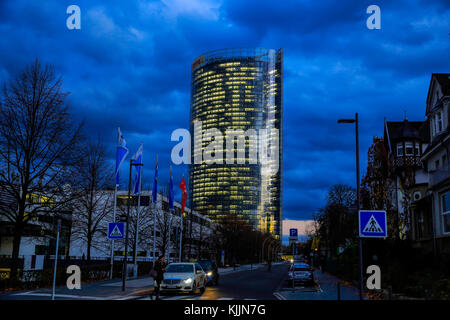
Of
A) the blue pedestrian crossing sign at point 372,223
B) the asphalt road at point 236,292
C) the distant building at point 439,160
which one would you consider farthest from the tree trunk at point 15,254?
the distant building at point 439,160

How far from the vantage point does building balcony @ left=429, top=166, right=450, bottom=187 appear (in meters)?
24.3

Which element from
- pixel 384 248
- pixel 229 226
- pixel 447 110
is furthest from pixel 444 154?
pixel 229 226

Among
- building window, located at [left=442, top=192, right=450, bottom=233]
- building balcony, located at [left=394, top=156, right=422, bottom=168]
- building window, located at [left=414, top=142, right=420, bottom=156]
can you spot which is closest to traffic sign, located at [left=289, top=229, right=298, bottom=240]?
building window, located at [left=442, top=192, right=450, bottom=233]

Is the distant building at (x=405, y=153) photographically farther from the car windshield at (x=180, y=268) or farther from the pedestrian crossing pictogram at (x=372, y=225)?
the pedestrian crossing pictogram at (x=372, y=225)

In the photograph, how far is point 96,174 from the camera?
121 ft

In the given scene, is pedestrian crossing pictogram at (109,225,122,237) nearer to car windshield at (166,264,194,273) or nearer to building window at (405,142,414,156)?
car windshield at (166,264,194,273)

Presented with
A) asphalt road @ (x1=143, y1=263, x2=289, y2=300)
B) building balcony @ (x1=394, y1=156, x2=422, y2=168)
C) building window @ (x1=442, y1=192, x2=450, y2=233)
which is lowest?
asphalt road @ (x1=143, y1=263, x2=289, y2=300)

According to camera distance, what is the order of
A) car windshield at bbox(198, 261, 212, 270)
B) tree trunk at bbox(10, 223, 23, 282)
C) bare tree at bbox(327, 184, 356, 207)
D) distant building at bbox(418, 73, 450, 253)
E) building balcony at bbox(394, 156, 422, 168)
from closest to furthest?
tree trunk at bbox(10, 223, 23, 282) → distant building at bbox(418, 73, 450, 253) → car windshield at bbox(198, 261, 212, 270) → building balcony at bbox(394, 156, 422, 168) → bare tree at bbox(327, 184, 356, 207)

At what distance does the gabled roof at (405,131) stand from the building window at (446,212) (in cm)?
1927

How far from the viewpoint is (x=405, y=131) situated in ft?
143

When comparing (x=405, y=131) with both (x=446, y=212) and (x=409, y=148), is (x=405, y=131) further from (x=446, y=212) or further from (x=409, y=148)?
(x=446, y=212)

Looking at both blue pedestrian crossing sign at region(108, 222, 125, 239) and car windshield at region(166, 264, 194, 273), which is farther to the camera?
car windshield at region(166, 264, 194, 273)

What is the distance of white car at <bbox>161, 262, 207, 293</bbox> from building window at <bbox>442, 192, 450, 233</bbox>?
45.6 feet

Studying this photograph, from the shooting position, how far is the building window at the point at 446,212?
24.4 m
